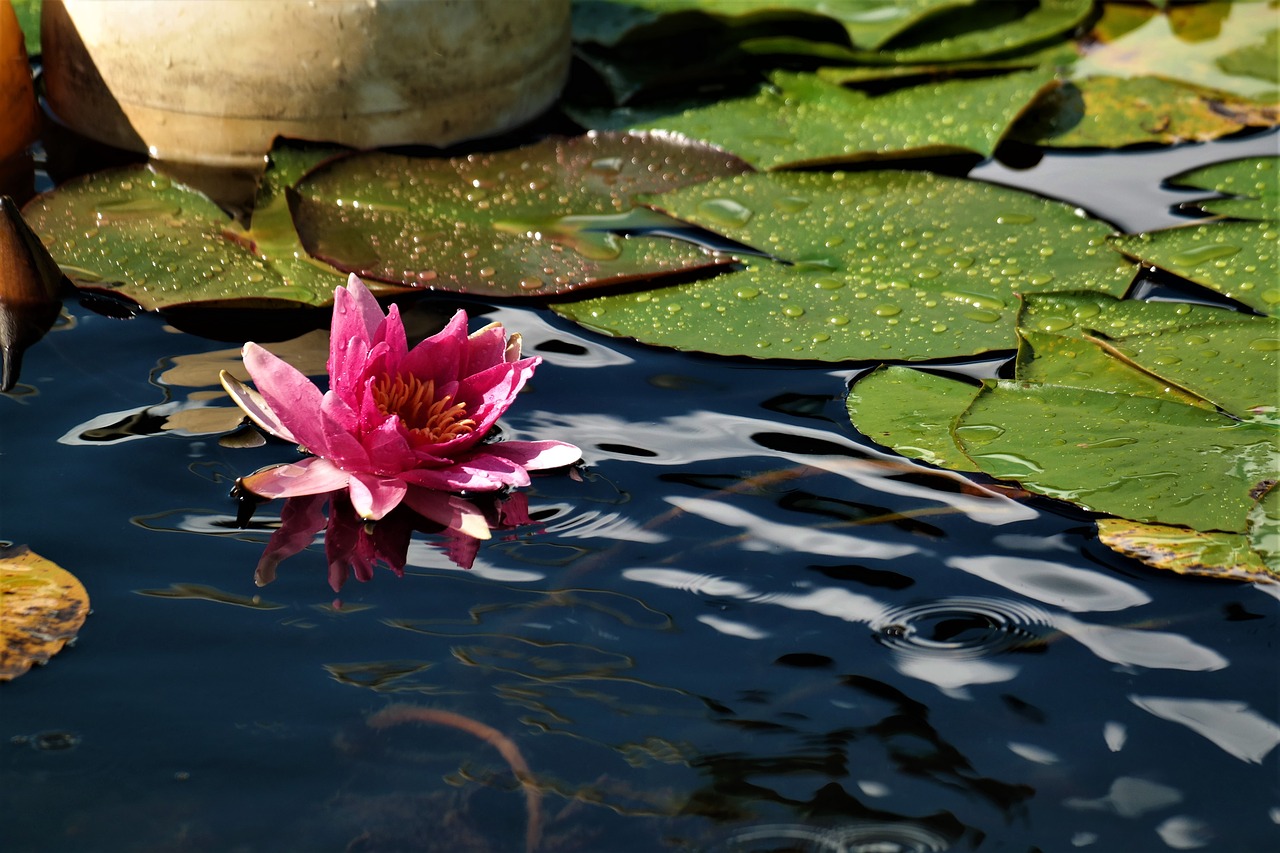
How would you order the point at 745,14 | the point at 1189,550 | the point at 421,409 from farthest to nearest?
1. the point at 745,14
2. the point at 421,409
3. the point at 1189,550

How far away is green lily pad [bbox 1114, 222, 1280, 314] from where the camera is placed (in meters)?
1.81

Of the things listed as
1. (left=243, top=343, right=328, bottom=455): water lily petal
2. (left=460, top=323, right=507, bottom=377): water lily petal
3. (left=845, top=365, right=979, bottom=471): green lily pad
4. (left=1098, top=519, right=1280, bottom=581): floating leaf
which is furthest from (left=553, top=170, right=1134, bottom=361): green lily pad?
(left=243, top=343, right=328, bottom=455): water lily petal

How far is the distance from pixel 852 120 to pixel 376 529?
4.82 ft

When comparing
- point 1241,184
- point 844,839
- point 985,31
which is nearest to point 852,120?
point 985,31

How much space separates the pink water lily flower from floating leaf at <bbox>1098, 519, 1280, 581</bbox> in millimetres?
676

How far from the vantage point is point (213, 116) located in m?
2.21

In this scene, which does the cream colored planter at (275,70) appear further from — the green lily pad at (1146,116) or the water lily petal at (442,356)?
the green lily pad at (1146,116)

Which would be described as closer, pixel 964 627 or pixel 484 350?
pixel 964 627

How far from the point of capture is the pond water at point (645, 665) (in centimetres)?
106

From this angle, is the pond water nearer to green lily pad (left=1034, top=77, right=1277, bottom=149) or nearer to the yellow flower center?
the yellow flower center

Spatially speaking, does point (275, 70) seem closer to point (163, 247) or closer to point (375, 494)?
point (163, 247)

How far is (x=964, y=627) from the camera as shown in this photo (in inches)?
50.2

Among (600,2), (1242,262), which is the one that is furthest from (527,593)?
(600,2)

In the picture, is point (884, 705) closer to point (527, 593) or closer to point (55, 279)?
point (527, 593)
